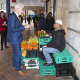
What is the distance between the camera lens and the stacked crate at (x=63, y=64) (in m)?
3.14

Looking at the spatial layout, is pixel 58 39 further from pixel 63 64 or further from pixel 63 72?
pixel 63 72

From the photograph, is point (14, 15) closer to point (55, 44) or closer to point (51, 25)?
point (55, 44)

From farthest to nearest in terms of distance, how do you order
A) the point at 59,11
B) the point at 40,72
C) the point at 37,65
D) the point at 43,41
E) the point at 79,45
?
the point at 59,11 < the point at 43,41 < the point at 37,65 < the point at 40,72 < the point at 79,45

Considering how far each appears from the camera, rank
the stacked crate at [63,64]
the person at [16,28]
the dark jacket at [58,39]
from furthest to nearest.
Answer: the dark jacket at [58,39], the stacked crate at [63,64], the person at [16,28]

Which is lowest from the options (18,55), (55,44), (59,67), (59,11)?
(59,67)

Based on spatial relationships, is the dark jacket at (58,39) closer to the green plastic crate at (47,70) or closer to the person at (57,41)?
the person at (57,41)

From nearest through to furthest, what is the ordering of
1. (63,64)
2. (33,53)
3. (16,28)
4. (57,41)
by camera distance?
(16,28) < (63,64) < (57,41) < (33,53)

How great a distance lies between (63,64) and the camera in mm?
3205

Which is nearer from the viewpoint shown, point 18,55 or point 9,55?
point 18,55

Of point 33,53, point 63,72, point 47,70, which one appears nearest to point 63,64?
point 63,72

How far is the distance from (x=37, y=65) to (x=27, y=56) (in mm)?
633

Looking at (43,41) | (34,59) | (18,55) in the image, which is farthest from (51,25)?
(18,55)

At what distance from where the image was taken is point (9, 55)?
487 cm

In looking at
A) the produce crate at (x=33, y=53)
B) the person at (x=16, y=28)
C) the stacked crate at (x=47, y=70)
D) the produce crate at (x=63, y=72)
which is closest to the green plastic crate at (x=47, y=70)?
the stacked crate at (x=47, y=70)
